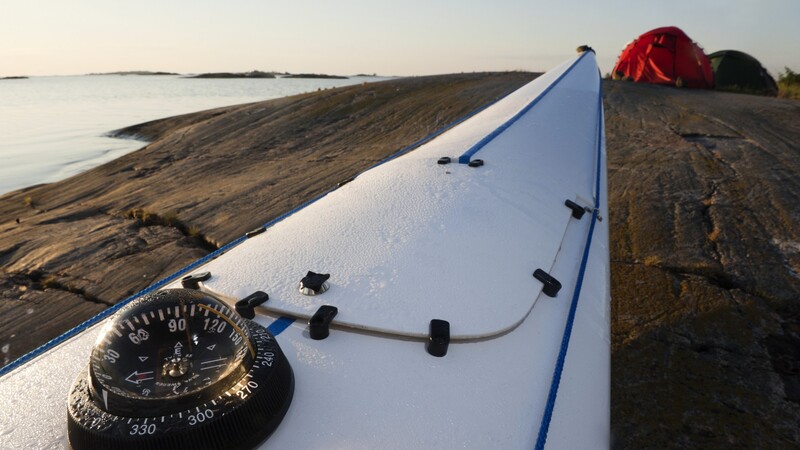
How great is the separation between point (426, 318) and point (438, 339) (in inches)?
4.1

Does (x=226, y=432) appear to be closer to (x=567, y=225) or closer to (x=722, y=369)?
(x=567, y=225)

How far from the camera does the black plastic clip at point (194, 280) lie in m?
1.62

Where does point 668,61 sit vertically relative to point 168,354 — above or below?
above

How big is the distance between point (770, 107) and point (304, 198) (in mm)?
8614

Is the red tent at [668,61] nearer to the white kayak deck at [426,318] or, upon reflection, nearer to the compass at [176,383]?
the white kayak deck at [426,318]

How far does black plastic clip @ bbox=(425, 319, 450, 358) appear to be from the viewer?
1.31 m

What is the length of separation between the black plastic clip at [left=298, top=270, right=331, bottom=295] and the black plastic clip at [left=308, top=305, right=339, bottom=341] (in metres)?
0.11

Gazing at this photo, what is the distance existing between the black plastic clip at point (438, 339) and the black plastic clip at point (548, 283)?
57 cm

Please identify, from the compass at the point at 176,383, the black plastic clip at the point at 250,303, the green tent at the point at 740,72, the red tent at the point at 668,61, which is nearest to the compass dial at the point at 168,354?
the compass at the point at 176,383

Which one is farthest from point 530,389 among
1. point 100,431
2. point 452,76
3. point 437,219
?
point 452,76

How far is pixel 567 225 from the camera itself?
7.74ft

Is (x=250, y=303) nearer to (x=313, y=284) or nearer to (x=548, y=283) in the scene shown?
(x=313, y=284)

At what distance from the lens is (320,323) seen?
1.32 m

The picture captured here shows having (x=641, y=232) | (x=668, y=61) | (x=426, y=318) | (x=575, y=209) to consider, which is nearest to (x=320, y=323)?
(x=426, y=318)
